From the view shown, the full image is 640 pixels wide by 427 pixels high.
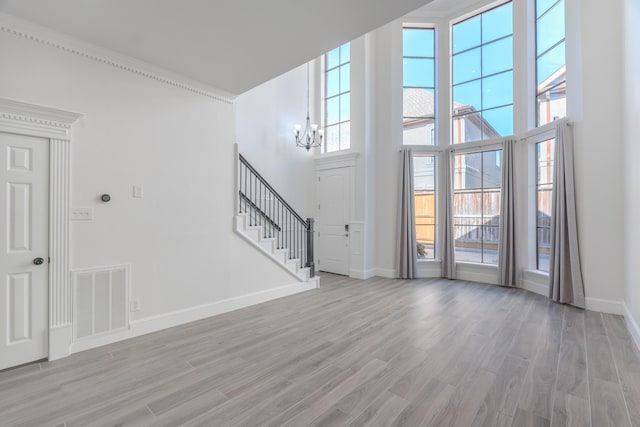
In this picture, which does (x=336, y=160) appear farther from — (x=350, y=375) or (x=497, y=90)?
(x=350, y=375)

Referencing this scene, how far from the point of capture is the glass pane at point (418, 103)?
624cm

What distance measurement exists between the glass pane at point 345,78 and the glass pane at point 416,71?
47.4 inches

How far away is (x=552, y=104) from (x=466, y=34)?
2303mm

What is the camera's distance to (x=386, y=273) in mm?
6133

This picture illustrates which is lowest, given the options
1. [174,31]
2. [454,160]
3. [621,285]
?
[621,285]

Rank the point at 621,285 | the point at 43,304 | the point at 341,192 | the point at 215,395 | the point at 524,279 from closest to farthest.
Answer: the point at 215,395 < the point at 43,304 < the point at 621,285 < the point at 524,279 < the point at 341,192

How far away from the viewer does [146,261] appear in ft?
11.0

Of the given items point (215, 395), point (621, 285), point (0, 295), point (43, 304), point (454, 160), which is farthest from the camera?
point (454, 160)

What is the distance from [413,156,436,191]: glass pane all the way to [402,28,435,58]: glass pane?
7.28 ft

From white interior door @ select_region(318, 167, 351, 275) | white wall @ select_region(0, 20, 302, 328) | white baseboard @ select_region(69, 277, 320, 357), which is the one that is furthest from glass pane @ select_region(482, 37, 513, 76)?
white baseboard @ select_region(69, 277, 320, 357)

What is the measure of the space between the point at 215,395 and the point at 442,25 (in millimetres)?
7356

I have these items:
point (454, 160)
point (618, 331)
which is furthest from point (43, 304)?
point (454, 160)

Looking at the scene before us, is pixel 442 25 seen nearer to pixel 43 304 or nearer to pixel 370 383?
pixel 370 383

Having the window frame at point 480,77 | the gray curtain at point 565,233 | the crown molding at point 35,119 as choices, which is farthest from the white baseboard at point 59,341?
the window frame at point 480,77
